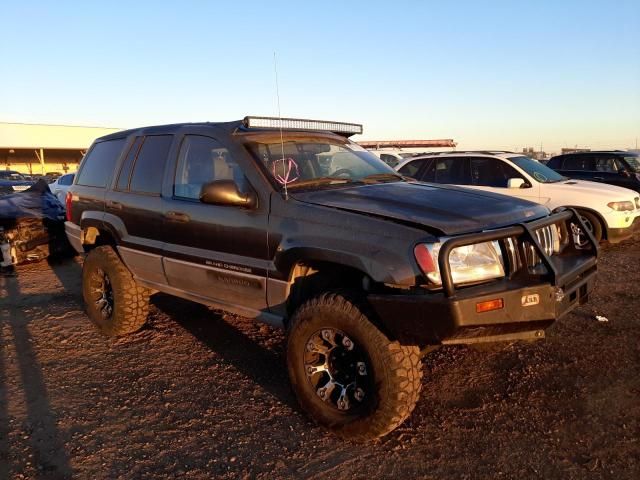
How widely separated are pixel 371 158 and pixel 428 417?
2.24 meters

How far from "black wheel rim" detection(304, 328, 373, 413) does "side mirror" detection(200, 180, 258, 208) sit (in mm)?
1023

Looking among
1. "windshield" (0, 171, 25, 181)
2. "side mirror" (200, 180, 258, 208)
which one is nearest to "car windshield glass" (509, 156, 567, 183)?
"side mirror" (200, 180, 258, 208)

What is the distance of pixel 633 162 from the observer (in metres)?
11.6

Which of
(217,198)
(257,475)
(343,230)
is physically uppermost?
(217,198)

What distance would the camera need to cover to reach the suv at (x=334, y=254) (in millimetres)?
2785

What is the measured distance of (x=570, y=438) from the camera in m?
3.03

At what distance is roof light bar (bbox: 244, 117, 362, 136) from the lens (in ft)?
12.7

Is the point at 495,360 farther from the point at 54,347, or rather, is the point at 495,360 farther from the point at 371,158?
the point at 54,347

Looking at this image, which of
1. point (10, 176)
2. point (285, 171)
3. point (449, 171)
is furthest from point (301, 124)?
point (10, 176)

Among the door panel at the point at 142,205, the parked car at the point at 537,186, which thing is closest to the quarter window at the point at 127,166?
the door panel at the point at 142,205

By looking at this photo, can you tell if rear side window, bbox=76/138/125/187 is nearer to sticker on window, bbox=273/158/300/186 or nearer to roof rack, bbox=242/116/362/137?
roof rack, bbox=242/116/362/137

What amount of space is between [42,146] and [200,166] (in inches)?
1846

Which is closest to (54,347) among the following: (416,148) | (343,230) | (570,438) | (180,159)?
(180,159)

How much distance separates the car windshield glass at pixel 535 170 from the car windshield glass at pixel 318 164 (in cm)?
526
